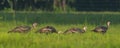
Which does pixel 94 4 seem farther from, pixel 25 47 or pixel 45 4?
pixel 25 47

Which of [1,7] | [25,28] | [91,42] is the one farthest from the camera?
[1,7]

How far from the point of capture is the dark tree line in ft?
98.7

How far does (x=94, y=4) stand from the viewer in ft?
102

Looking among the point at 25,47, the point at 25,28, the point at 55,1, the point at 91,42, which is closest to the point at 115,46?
the point at 91,42

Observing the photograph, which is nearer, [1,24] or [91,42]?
[91,42]

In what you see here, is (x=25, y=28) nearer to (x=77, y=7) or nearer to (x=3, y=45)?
(x=3, y=45)

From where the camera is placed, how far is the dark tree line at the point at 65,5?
3008 cm

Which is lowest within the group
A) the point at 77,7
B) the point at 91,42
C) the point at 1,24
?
the point at 77,7

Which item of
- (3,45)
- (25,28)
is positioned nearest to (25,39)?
(3,45)

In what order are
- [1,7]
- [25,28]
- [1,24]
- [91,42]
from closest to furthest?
[91,42], [25,28], [1,24], [1,7]

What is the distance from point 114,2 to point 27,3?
17.6 ft

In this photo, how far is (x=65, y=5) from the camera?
1204 inches

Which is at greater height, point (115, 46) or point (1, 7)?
point (115, 46)

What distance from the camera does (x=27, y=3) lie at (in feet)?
99.8
